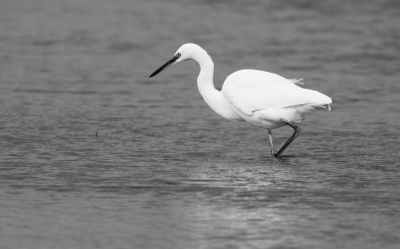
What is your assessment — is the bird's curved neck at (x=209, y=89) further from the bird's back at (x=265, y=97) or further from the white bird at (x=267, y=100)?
the bird's back at (x=265, y=97)

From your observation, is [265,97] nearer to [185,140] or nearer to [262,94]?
[262,94]

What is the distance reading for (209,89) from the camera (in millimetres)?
9953

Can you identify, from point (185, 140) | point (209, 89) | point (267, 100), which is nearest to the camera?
point (267, 100)

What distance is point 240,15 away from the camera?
69.5 ft

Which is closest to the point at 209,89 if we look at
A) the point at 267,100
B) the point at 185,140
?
the point at 185,140

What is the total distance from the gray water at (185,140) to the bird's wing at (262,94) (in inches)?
23.2

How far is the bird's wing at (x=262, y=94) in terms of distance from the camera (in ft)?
30.7

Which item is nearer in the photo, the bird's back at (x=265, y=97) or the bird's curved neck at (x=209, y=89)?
the bird's back at (x=265, y=97)

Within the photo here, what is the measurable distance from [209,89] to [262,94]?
0.74 m

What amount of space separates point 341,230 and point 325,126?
4.76m

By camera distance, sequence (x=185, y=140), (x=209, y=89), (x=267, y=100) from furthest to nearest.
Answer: (x=185, y=140), (x=209, y=89), (x=267, y=100)

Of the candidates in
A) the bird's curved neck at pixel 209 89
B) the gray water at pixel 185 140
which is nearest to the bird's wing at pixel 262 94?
the bird's curved neck at pixel 209 89

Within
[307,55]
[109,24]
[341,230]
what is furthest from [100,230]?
[109,24]

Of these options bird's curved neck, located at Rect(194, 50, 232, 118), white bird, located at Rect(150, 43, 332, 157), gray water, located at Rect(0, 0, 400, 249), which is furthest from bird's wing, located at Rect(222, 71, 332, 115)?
gray water, located at Rect(0, 0, 400, 249)
